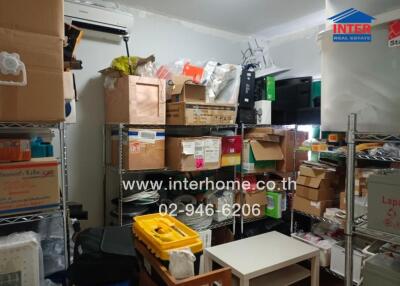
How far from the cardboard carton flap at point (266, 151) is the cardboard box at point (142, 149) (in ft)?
3.06

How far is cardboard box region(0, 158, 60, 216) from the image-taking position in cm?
130

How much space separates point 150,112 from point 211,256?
3.86 ft

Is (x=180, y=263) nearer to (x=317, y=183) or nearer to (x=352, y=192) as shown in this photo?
(x=352, y=192)

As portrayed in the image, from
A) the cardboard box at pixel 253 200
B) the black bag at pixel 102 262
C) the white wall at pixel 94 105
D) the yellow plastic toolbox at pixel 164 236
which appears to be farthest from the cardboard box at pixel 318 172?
the white wall at pixel 94 105

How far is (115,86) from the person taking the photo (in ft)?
7.54

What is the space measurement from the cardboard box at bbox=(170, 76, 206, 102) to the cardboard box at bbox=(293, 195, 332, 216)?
1.22m

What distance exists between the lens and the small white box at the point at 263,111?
281cm

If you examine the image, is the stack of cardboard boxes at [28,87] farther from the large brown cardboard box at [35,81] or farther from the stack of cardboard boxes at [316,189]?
the stack of cardboard boxes at [316,189]

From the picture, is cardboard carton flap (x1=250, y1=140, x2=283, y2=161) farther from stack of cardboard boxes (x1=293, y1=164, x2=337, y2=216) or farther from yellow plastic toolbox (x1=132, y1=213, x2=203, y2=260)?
yellow plastic toolbox (x1=132, y1=213, x2=203, y2=260)

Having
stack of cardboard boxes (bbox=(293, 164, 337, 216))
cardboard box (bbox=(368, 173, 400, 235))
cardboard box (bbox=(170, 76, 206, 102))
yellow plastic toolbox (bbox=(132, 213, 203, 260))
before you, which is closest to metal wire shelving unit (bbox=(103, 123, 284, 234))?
cardboard box (bbox=(170, 76, 206, 102))

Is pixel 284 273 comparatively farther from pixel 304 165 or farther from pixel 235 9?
pixel 235 9

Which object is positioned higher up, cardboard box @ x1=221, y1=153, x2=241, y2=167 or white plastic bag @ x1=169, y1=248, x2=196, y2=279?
cardboard box @ x1=221, y1=153, x2=241, y2=167

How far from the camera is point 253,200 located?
2.78 metres

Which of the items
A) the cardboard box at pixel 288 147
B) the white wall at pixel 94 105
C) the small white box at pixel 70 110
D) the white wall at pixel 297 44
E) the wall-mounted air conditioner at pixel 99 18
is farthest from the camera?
the white wall at pixel 297 44
